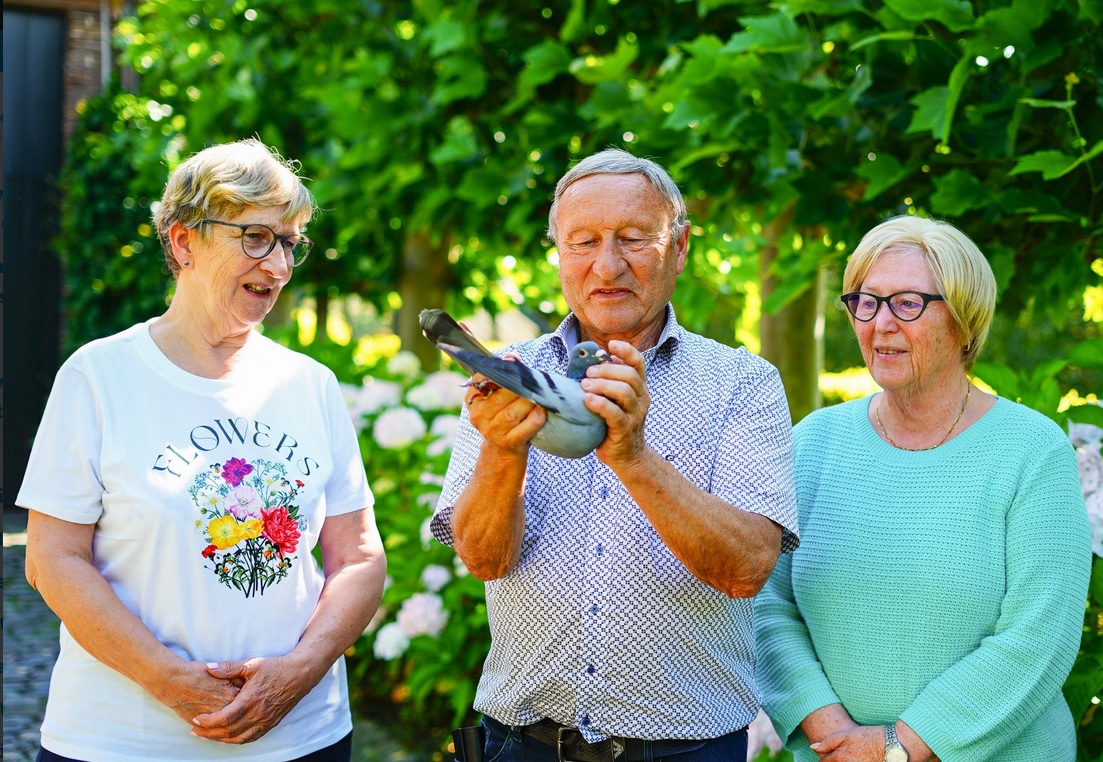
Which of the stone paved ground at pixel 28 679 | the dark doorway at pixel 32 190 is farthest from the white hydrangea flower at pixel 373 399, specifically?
the dark doorway at pixel 32 190

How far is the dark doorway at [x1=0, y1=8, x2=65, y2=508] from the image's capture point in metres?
10.3

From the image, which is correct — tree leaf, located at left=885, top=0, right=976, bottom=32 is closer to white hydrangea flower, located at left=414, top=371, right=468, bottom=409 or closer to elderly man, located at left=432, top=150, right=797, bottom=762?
elderly man, located at left=432, top=150, right=797, bottom=762

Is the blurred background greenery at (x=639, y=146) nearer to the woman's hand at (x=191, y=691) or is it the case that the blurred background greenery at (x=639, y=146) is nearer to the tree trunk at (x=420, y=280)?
the tree trunk at (x=420, y=280)

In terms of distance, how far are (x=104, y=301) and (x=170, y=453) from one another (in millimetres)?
8843

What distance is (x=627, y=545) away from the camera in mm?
1966

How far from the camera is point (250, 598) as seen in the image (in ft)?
7.18

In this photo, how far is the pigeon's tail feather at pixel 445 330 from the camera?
159cm

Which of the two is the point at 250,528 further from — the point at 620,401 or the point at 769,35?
the point at 769,35

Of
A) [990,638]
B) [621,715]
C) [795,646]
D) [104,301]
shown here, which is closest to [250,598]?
[621,715]

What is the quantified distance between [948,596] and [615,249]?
3.06ft

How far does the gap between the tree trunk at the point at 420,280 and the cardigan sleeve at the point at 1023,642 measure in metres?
5.08

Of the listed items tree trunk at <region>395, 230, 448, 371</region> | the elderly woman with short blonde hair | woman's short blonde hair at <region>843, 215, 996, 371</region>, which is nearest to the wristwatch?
the elderly woman with short blonde hair

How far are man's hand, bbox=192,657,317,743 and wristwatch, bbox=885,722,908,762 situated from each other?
1.16 metres

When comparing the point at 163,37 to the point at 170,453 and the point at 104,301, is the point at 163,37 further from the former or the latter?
the point at 170,453
